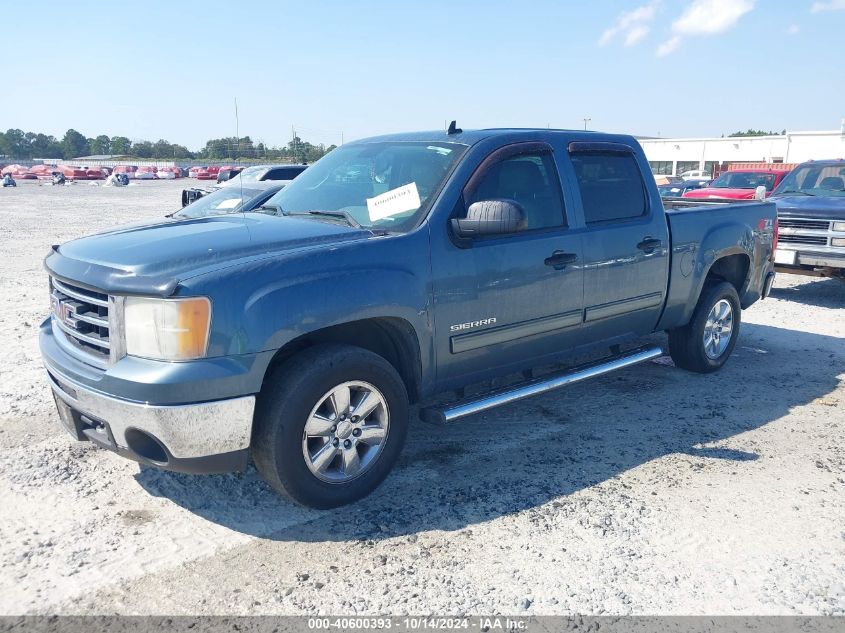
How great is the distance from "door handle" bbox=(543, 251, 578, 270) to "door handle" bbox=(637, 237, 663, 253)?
30.7 inches

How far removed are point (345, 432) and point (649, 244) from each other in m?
2.76

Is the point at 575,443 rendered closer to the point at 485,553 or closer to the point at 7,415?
the point at 485,553

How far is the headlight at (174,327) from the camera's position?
298 centimetres

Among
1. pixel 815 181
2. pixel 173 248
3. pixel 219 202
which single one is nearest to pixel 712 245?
pixel 173 248

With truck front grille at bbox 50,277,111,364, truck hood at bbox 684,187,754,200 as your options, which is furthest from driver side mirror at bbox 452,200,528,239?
truck hood at bbox 684,187,754,200

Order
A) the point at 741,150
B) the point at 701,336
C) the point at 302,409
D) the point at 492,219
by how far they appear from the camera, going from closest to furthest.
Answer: the point at 302,409, the point at 492,219, the point at 701,336, the point at 741,150

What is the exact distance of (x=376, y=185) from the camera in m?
4.25

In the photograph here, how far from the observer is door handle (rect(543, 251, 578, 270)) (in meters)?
4.30

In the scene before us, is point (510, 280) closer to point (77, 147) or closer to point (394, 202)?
point (394, 202)

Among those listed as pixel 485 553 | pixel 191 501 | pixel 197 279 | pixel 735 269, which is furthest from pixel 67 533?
pixel 735 269

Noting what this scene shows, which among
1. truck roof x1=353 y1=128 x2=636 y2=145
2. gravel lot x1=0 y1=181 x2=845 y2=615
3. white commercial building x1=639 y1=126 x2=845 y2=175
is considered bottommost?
gravel lot x1=0 y1=181 x2=845 y2=615

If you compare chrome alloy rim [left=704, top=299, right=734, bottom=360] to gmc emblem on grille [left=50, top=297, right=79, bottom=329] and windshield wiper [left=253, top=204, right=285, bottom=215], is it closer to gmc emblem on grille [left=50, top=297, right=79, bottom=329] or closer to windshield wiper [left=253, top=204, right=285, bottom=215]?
windshield wiper [left=253, top=204, right=285, bottom=215]

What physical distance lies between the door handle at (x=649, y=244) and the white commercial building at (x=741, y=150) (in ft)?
155

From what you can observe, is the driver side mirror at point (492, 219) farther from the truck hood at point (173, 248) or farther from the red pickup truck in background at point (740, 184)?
the red pickup truck in background at point (740, 184)
